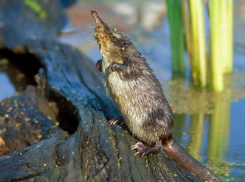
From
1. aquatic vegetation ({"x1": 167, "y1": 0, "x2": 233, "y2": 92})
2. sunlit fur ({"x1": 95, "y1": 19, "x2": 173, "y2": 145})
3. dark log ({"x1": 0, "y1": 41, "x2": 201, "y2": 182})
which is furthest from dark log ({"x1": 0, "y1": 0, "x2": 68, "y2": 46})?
sunlit fur ({"x1": 95, "y1": 19, "x2": 173, "y2": 145})

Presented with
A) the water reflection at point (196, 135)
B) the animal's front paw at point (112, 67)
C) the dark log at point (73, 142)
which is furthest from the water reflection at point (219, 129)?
the animal's front paw at point (112, 67)

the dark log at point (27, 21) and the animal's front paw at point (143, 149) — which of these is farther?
the dark log at point (27, 21)

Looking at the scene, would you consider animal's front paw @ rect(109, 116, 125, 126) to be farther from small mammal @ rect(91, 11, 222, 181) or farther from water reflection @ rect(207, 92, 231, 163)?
water reflection @ rect(207, 92, 231, 163)

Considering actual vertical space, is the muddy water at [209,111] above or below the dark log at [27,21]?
below

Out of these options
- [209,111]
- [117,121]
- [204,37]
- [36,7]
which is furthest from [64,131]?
[36,7]

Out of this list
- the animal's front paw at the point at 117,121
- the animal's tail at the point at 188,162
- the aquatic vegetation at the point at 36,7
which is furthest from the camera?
the aquatic vegetation at the point at 36,7

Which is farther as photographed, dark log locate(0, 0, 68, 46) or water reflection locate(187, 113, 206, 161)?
dark log locate(0, 0, 68, 46)

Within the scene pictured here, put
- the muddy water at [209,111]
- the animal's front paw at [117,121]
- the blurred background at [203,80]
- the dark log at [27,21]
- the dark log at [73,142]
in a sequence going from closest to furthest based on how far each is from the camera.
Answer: the dark log at [73,142]
the animal's front paw at [117,121]
the muddy water at [209,111]
the blurred background at [203,80]
the dark log at [27,21]

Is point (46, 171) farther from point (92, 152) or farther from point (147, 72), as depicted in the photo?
point (147, 72)

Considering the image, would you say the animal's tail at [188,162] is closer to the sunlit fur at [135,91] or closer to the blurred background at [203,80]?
the sunlit fur at [135,91]
